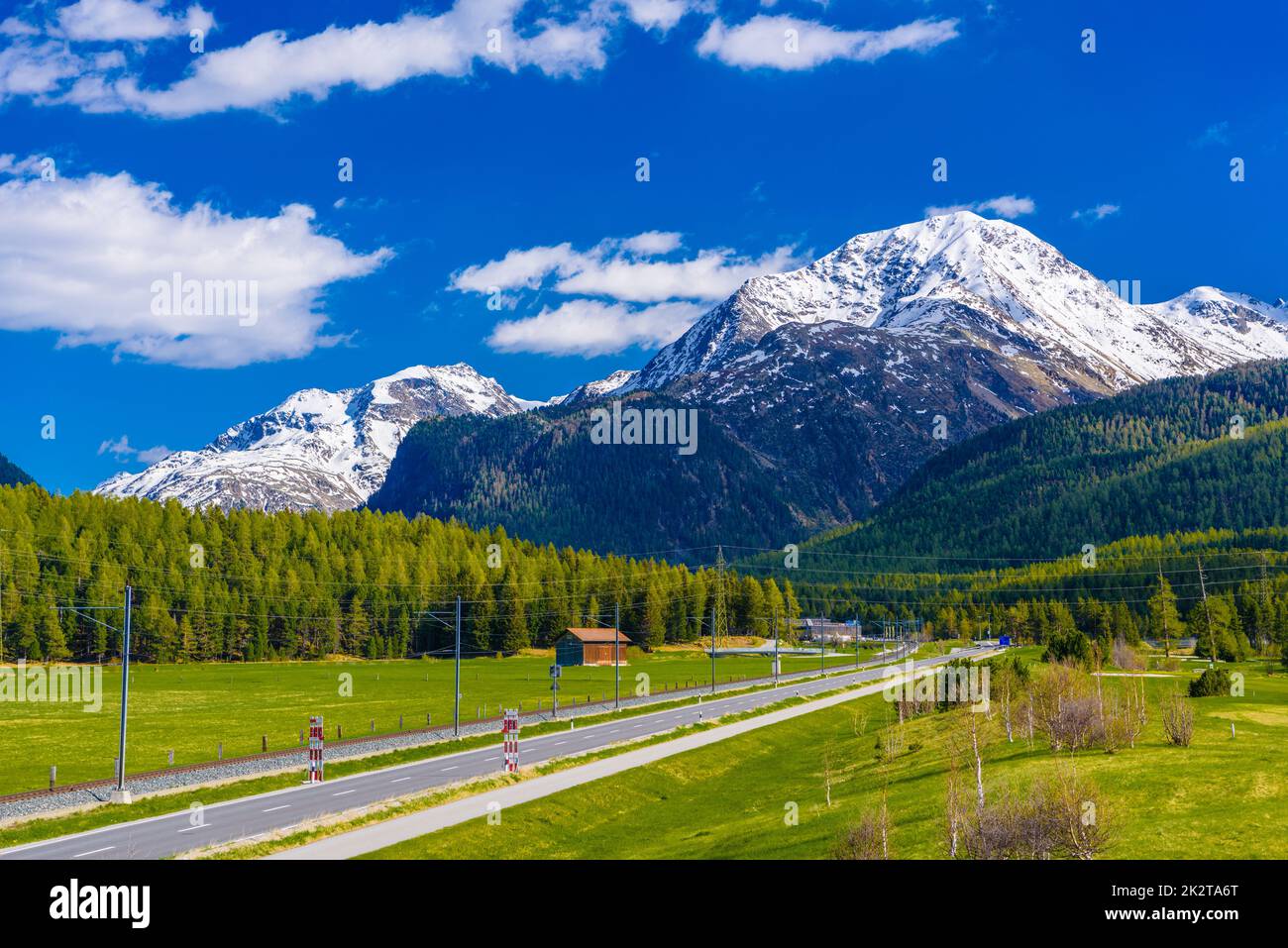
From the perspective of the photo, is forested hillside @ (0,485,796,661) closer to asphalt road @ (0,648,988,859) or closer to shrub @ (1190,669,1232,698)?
asphalt road @ (0,648,988,859)

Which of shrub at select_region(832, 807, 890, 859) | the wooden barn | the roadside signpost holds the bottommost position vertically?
the wooden barn

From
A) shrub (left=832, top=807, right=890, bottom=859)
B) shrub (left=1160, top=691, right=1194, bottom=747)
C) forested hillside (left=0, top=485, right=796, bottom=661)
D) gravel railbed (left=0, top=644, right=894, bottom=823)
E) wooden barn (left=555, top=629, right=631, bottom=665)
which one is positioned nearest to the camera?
shrub (left=832, top=807, right=890, bottom=859)

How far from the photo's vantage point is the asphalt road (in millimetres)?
37156

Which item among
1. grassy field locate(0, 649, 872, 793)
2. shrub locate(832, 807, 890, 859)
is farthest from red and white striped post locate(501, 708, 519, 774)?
shrub locate(832, 807, 890, 859)

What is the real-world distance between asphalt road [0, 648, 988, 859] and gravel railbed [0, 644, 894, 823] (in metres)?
5.12

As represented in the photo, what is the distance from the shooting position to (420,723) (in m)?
84.3

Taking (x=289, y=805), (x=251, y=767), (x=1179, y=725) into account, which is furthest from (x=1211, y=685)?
(x=251, y=767)

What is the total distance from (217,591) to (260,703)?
76863 mm

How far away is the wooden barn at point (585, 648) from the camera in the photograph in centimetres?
17775

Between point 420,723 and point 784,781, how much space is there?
37.3 metres

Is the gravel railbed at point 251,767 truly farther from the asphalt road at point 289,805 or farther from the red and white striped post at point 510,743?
the red and white striped post at point 510,743
